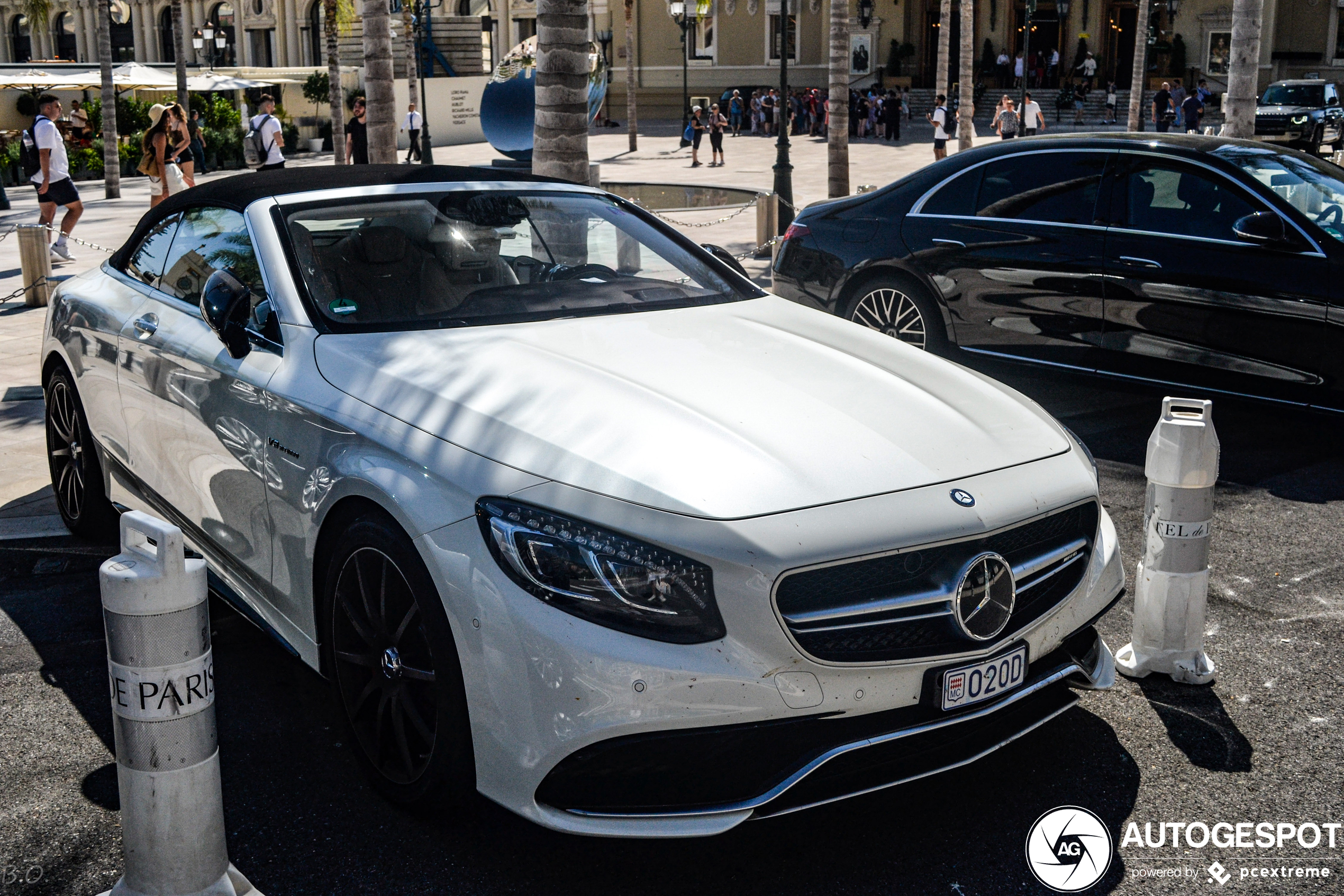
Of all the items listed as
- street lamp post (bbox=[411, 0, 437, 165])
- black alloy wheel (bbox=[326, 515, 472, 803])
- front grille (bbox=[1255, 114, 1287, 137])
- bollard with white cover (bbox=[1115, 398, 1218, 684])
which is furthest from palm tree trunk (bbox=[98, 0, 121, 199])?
front grille (bbox=[1255, 114, 1287, 137])

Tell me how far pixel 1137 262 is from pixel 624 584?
530 centimetres

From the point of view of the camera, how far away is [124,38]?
8544 centimetres

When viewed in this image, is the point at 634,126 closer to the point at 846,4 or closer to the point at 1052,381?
the point at 846,4

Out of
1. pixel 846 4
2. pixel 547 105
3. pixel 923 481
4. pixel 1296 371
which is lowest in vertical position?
pixel 1296 371

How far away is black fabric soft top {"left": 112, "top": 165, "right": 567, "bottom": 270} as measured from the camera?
14.9 ft

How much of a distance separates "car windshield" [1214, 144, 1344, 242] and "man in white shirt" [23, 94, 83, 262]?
12.6 m

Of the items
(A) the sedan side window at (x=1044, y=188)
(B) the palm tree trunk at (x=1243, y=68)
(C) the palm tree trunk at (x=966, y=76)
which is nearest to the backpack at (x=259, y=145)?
(B) the palm tree trunk at (x=1243, y=68)

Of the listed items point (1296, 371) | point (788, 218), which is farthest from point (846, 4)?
point (1296, 371)

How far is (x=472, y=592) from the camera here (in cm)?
A: 294

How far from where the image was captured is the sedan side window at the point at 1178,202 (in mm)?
7062

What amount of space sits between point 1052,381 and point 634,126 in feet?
121

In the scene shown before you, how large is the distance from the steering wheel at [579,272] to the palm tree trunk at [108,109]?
22.3 metres

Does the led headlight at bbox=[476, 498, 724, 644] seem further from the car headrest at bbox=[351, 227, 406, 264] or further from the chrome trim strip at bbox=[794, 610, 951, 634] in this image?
the car headrest at bbox=[351, 227, 406, 264]

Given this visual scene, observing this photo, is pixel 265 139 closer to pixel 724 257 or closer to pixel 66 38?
pixel 724 257
